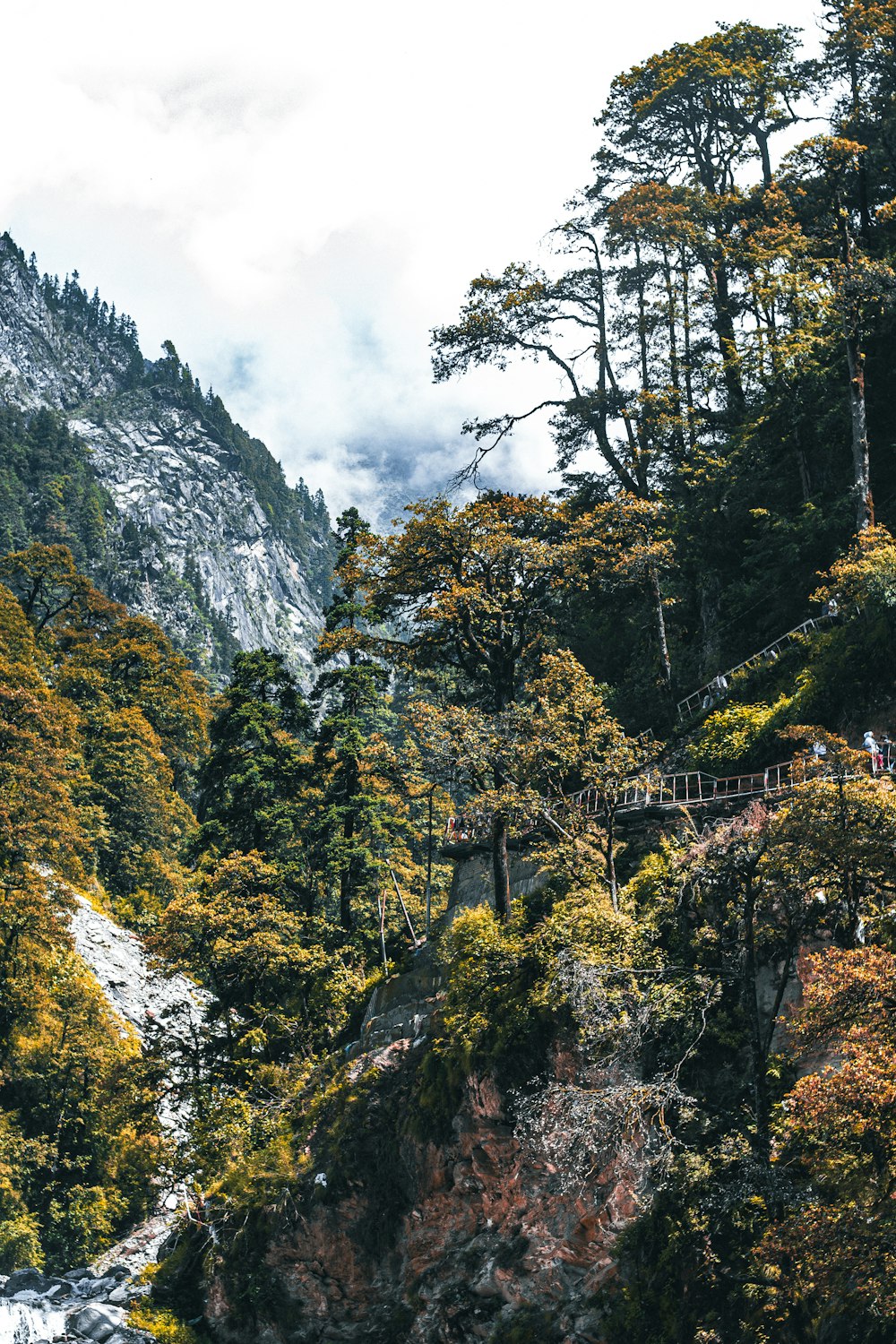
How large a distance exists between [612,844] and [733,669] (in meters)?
9.12

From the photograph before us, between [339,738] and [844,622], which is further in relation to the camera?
[339,738]

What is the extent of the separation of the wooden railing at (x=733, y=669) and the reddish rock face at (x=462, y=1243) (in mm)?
10451

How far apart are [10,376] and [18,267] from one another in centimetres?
3115

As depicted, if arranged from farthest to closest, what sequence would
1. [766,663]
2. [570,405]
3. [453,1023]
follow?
[570,405] → [766,663] → [453,1023]

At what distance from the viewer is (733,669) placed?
3150 cm

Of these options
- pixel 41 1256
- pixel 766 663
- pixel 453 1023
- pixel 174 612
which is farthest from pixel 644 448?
pixel 174 612

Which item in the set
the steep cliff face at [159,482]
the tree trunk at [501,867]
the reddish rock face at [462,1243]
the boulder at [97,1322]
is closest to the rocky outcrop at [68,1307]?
the boulder at [97,1322]

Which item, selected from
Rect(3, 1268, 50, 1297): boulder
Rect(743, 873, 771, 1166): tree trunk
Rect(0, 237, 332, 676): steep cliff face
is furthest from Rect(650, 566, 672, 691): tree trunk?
Rect(0, 237, 332, 676): steep cliff face

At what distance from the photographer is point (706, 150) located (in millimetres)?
44969

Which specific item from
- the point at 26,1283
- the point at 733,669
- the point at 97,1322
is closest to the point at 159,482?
the point at 26,1283

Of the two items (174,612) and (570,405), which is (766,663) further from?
(174,612)

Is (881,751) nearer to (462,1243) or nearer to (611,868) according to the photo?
(611,868)

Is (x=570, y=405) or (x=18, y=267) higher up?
(x=18, y=267)

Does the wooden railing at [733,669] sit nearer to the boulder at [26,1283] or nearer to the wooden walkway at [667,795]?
the wooden walkway at [667,795]
